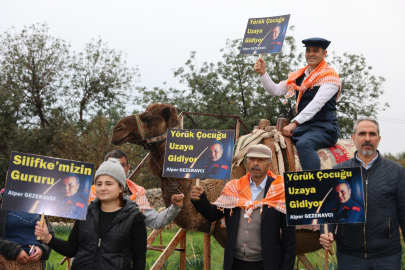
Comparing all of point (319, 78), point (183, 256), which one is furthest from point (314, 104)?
point (183, 256)

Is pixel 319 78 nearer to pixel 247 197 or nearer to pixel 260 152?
pixel 260 152

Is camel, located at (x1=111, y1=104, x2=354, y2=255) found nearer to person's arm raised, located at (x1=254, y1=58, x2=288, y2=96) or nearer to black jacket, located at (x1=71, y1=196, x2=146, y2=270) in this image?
person's arm raised, located at (x1=254, y1=58, x2=288, y2=96)

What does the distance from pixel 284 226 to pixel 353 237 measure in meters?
0.56

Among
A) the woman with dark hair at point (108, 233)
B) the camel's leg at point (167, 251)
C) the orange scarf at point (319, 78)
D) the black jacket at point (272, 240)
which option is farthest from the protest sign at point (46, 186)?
the orange scarf at point (319, 78)

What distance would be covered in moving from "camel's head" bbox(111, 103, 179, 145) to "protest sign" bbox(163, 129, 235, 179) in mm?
875

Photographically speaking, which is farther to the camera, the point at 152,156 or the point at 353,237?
the point at 152,156

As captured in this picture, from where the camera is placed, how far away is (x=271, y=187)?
11.9 feet

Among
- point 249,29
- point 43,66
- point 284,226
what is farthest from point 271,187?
point 43,66

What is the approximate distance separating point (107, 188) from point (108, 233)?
339mm

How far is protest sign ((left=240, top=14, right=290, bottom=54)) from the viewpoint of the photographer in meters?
5.56

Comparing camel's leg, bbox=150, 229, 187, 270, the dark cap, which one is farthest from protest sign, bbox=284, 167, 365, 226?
camel's leg, bbox=150, 229, 187, 270

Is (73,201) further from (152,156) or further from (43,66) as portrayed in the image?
(43,66)

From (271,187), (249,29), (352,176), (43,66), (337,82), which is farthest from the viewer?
(43,66)

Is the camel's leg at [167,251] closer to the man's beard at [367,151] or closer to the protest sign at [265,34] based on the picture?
the protest sign at [265,34]
